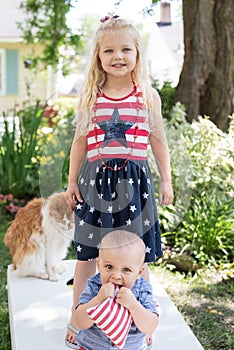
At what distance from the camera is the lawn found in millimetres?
3195

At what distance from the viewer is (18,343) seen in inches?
100

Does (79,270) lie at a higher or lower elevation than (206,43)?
lower

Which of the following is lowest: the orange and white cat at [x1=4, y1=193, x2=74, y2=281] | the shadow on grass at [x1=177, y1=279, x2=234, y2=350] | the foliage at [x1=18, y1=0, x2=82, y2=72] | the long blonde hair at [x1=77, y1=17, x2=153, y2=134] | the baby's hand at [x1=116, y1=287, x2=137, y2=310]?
the shadow on grass at [x1=177, y1=279, x2=234, y2=350]

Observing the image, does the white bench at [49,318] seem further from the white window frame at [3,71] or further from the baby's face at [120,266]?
the white window frame at [3,71]

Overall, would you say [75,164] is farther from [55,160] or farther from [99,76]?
[99,76]

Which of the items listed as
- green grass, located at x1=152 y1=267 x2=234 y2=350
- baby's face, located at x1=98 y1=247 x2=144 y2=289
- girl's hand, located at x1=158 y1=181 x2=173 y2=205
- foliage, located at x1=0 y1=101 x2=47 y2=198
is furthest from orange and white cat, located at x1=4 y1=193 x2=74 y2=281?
foliage, located at x1=0 y1=101 x2=47 y2=198

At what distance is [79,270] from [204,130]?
87.3 inches

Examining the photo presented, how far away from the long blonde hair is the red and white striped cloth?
0.68m

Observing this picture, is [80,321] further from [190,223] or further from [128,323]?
[190,223]

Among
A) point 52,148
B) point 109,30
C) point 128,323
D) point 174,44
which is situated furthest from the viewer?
point 174,44

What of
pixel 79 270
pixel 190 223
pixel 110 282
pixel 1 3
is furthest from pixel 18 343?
pixel 1 3

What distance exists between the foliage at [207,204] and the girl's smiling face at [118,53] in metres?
2.01

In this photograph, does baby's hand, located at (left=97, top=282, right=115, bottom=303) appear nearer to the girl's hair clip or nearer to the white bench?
the white bench

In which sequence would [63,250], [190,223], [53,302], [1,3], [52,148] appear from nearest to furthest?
[52,148]
[53,302]
[63,250]
[190,223]
[1,3]
